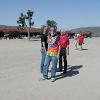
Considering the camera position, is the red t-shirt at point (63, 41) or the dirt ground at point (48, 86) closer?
the dirt ground at point (48, 86)

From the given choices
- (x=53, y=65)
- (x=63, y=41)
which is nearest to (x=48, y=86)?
(x=53, y=65)

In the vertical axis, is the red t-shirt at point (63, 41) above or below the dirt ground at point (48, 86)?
above

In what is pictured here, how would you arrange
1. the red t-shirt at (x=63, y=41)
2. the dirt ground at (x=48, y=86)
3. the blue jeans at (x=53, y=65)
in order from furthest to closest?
the red t-shirt at (x=63, y=41) → the blue jeans at (x=53, y=65) → the dirt ground at (x=48, y=86)

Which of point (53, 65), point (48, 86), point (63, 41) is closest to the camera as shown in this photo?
point (48, 86)

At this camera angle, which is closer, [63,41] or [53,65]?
[53,65]

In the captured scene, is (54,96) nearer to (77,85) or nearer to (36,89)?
(36,89)

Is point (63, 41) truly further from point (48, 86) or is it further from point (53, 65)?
point (48, 86)

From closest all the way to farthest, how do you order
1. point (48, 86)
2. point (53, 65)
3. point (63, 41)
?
point (48, 86), point (53, 65), point (63, 41)

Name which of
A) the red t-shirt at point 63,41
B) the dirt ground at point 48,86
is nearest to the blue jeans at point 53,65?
the dirt ground at point 48,86

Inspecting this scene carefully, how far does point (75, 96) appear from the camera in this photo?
8820 mm

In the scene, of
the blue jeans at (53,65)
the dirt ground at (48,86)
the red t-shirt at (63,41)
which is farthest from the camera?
the red t-shirt at (63,41)

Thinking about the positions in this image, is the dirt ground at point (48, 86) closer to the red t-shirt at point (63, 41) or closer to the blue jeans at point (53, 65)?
the blue jeans at point (53, 65)

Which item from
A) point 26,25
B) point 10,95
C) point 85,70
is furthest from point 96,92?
point 26,25

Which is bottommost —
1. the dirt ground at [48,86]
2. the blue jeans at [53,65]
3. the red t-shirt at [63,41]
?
the dirt ground at [48,86]
